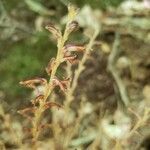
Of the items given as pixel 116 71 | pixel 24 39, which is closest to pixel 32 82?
pixel 116 71

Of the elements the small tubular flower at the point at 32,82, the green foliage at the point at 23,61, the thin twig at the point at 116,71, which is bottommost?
the small tubular flower at the point at 32,82

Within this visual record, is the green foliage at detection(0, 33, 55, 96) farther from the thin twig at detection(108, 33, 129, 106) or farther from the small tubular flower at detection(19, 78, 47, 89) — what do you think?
the small tubular flower at detection(19, 78, 47, 89)

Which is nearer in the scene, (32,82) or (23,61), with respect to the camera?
(32,82)

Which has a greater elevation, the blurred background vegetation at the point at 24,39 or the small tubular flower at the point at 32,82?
the blurred background vegetation at the point at 24,39

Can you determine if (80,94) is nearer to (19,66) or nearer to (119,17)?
(19,66)

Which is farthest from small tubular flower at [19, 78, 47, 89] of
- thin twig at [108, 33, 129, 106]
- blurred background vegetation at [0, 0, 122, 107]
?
blurred background vegetation at [0, 0, 122, 107]

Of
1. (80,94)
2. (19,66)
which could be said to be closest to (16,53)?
(19,66)

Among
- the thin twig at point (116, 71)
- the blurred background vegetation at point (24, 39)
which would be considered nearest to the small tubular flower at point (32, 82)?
the thin twig at point (116, 71)

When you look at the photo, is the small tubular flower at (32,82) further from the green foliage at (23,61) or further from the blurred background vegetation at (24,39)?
the green foliage at (23,61)

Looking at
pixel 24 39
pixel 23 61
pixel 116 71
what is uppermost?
pixel 24 39

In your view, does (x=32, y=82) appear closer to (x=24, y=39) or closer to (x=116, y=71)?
(x=116, y=71)

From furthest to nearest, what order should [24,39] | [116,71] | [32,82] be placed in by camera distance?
[24,39], [116,71], [32,82]
